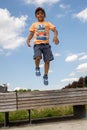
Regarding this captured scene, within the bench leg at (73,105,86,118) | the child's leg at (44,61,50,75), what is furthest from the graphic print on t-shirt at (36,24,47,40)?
the bench leg at (73,105,86,118)

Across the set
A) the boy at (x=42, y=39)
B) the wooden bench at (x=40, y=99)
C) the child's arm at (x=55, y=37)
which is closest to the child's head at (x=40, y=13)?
the boy at (x=42, y=39)

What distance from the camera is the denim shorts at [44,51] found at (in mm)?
7934

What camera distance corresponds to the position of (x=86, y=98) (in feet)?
26.5

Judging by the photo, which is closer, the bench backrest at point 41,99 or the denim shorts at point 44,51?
the bench backrest at point 41,99

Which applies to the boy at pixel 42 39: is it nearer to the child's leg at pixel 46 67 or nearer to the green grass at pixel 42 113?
the child's leg at pixel 46 67

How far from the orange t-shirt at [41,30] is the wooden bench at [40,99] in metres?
1.21

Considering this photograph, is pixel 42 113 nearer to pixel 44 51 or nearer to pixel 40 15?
pixel 44 51

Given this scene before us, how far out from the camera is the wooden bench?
7355 mm

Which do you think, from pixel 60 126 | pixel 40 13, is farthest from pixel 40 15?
pixel 60 126

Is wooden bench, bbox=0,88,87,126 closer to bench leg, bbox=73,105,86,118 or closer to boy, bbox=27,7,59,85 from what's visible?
bench leg, bbox=73,105,86,118

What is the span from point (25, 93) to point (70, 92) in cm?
108

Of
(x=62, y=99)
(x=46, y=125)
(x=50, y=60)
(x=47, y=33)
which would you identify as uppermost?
(x=47, y=33)

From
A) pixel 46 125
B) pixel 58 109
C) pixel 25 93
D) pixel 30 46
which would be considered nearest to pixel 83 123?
pixel 46 125

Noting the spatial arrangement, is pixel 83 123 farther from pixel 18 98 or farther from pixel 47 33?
pixel 47 33
